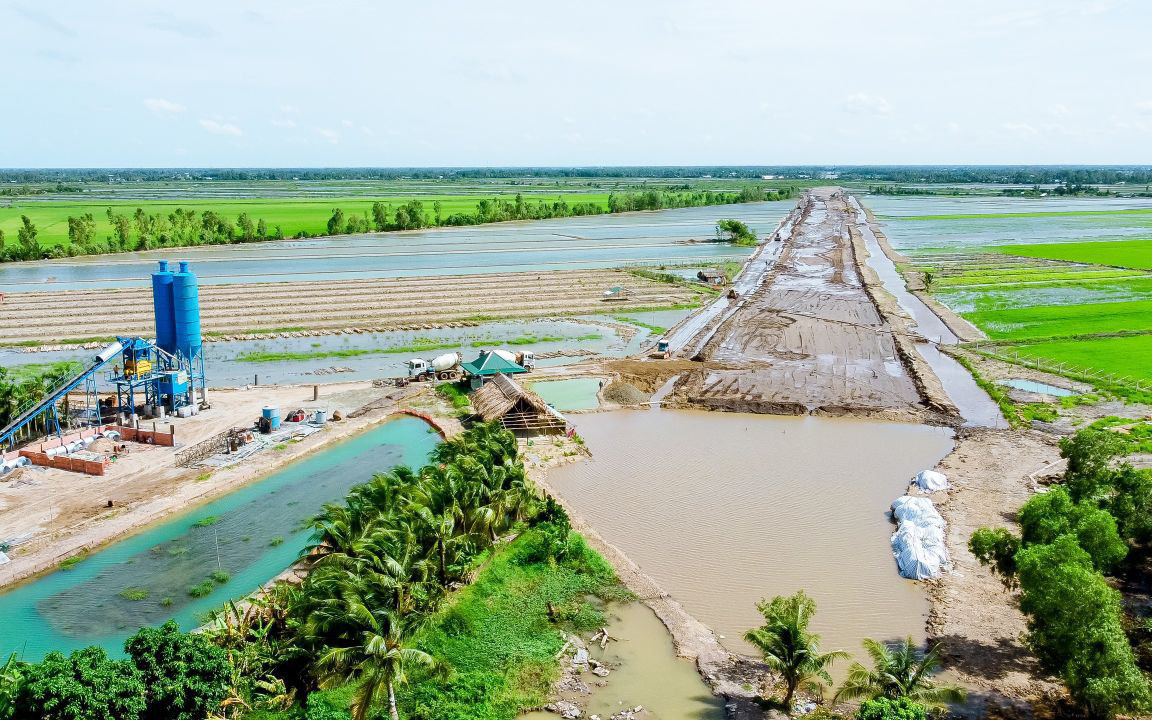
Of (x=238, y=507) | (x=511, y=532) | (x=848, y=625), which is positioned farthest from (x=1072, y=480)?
(x=238, y=507)

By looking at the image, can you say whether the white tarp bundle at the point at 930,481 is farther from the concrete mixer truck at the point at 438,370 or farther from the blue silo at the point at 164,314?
the blue silo at the point at 164,314

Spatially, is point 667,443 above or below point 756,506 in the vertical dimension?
above

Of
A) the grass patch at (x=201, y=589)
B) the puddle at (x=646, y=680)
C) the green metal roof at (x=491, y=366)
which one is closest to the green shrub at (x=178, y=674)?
the puddle at (x=646, y=680)

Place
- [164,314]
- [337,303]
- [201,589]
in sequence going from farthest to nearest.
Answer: [337,303] < [164,314] < [201,589]

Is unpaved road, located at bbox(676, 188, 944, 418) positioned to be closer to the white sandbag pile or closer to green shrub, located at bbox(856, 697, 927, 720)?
the white sandbag pile

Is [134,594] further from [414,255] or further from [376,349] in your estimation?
[414,255]

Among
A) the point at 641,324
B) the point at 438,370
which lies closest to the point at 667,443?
the point at 438,370
